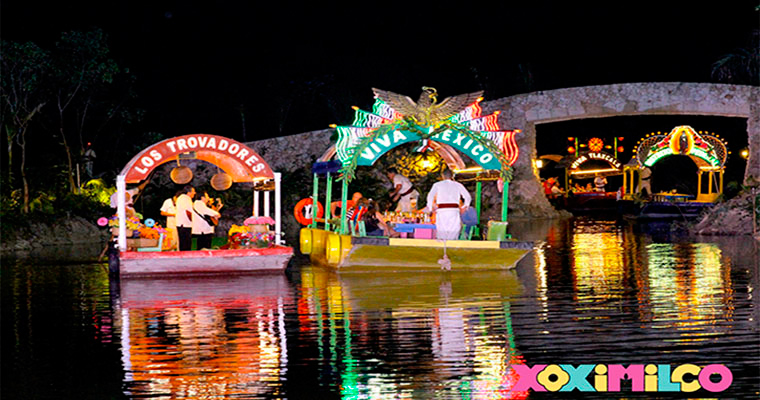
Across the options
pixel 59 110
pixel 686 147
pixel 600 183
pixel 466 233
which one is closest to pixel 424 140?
pixel 466 233

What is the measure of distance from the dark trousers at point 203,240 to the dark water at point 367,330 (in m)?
1.30

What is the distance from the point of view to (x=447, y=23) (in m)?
58.1

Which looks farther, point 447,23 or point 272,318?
point 447,23

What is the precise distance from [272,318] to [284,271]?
5.89 metres

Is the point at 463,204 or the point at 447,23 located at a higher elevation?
the point at 447,23

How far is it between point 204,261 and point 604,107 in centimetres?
2075

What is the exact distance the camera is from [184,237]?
62.7ft

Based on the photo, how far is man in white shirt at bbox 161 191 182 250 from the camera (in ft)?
63.7

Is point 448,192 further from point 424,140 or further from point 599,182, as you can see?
point 599,182

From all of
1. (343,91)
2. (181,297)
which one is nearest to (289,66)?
(343,91)

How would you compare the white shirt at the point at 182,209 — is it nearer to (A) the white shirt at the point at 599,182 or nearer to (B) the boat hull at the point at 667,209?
(B) the boat hull at the point at 667,209

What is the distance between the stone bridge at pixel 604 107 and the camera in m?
35.8

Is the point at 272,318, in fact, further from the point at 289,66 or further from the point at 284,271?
the point at 289,66

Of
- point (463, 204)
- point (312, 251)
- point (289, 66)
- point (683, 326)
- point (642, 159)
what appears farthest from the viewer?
point (289, 66)
